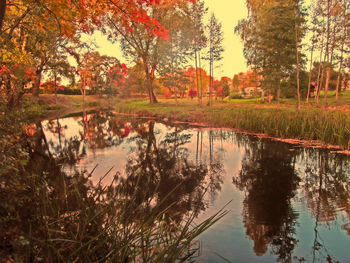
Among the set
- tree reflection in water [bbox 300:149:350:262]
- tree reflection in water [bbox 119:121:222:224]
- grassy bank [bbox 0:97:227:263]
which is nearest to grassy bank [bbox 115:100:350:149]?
tree reflection in water [bbox 300:149:350:262]

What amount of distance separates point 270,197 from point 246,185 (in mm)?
818

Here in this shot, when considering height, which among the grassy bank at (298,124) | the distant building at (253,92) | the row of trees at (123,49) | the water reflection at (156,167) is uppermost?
the row of trees at (123,49)

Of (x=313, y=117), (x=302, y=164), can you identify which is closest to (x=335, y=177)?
(x=302, y=164)

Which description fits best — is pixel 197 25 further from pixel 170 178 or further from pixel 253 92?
pixel 170 178

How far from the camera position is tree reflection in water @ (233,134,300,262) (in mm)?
3438

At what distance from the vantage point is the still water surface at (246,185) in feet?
10.9

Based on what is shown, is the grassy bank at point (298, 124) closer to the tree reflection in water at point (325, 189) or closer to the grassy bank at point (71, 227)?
the tree reflection in water at point (325, 189)

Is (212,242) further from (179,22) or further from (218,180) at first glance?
(179,22)

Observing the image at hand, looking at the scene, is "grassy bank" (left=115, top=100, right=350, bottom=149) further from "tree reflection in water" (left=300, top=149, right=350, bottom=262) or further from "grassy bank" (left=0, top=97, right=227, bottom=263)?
"grassy bank" (left=0, top=97, right=227, bottom=263)

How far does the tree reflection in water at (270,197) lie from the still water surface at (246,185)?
0.05ft

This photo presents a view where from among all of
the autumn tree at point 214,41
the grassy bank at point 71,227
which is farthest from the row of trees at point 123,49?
the grassy bank at point 71,227

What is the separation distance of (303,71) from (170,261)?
96.9ft

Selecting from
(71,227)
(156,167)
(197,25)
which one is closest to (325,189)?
(156,167)

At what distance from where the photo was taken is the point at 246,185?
18.7 ft
